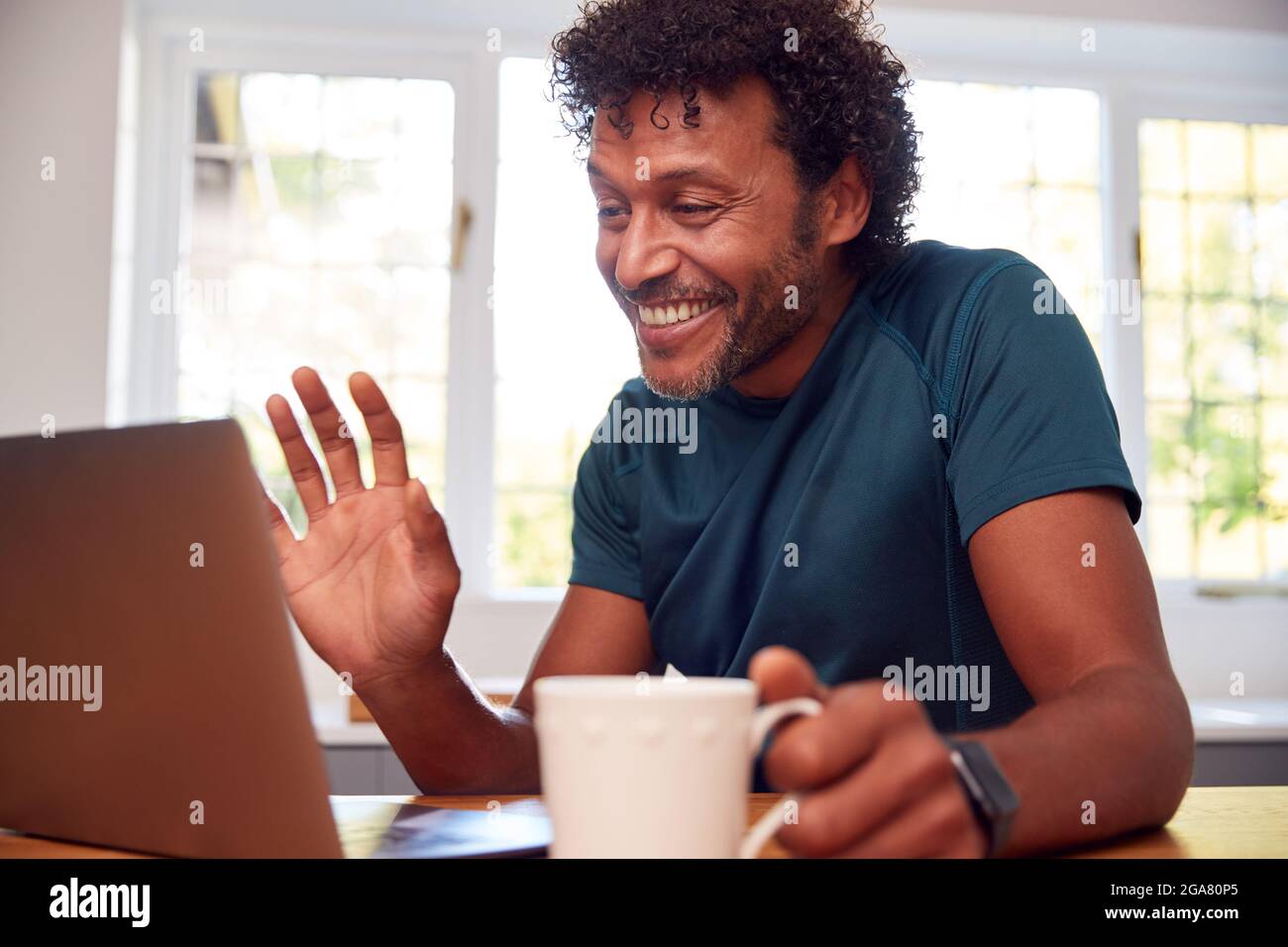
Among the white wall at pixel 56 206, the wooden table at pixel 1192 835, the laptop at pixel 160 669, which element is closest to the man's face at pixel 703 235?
the wooden table at pixel 1192 835

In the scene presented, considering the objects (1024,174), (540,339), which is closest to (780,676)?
(540,339)

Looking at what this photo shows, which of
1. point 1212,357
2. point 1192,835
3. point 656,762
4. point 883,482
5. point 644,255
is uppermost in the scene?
point 1212,357

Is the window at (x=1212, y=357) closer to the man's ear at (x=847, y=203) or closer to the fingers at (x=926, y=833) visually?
the man's ear at (x=847, y=203)

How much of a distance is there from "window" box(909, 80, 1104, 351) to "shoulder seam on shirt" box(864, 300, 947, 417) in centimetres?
205

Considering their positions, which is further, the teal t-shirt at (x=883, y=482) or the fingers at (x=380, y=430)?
the teal t-shirt at (x=883, y=482)

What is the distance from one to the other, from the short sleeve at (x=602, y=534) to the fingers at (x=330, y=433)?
43 cm

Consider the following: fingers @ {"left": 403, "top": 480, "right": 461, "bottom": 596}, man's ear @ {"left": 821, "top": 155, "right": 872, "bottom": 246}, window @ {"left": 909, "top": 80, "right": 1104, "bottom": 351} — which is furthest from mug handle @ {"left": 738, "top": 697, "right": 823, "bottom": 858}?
window @ {"left": 909, "top": 80, "right": 1104, "bottom": 351}

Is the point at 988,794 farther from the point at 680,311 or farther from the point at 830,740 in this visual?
the point at 680,311

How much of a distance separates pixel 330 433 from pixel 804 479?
51 centimetres

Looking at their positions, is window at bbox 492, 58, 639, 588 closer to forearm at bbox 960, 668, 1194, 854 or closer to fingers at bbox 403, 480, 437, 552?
fingers at bbox 403, 480, 437, 552

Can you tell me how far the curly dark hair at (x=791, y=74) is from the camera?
50.6 inches

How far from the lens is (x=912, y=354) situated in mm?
1175

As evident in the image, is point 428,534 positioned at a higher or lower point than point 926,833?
higher

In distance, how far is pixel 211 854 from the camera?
59cm
